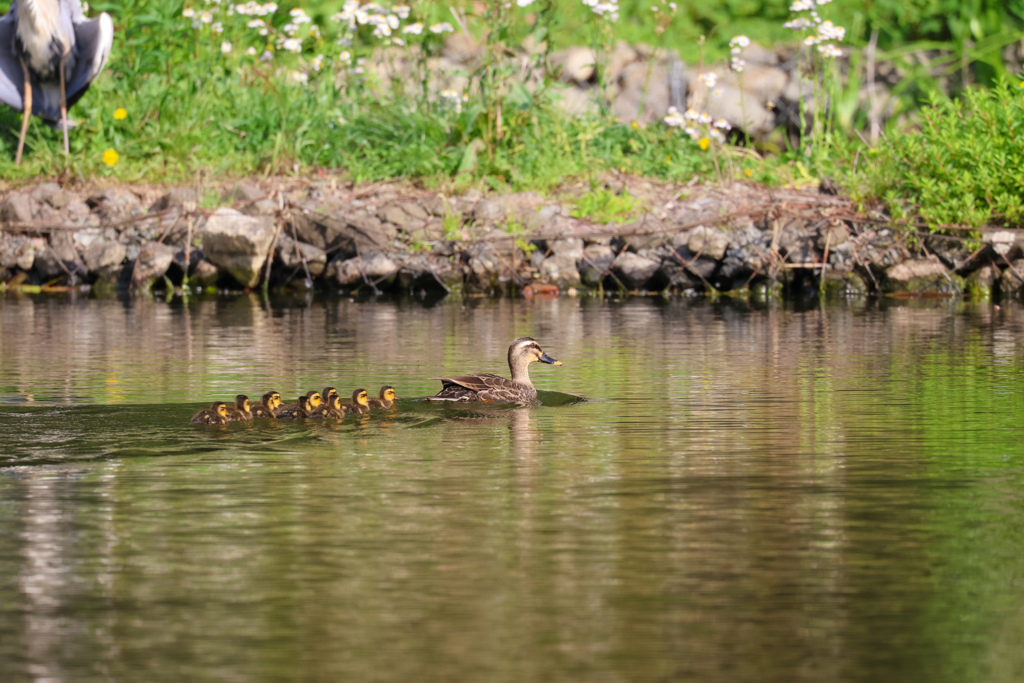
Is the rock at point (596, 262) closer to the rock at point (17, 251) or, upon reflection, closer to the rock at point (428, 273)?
the rock at point (428, 273)

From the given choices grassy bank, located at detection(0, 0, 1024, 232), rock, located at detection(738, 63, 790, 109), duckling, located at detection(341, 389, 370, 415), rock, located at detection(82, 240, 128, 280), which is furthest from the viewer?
rock, located at detection(738, 63, 790, 109)

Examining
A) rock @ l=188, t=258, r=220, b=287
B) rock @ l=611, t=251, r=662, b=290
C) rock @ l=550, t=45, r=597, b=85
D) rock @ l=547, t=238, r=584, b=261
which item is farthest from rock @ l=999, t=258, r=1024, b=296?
rock @ l=188, t=258, r=220, b=287

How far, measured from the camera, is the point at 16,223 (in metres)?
20.9

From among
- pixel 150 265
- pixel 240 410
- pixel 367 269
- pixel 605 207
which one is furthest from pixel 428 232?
pixel 240 410

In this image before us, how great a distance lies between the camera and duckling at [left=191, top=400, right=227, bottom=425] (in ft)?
30.1

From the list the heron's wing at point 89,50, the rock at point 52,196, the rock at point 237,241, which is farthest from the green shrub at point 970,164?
the rock at point 52,196

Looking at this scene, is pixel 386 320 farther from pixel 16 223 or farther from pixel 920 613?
pixel 920 613

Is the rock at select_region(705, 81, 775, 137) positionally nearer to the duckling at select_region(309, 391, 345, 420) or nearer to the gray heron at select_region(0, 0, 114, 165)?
the gray heron at select_region(0, 0, 114, 165)

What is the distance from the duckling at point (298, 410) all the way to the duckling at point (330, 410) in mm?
39

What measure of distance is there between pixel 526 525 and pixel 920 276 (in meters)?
14.2

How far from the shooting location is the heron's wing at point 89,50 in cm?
2058

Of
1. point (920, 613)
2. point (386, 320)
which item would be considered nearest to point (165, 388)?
point (386, 320)

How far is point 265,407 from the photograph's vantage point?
30.9ft

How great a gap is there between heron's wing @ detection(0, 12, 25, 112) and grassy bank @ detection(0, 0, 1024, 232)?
119 centimetres
